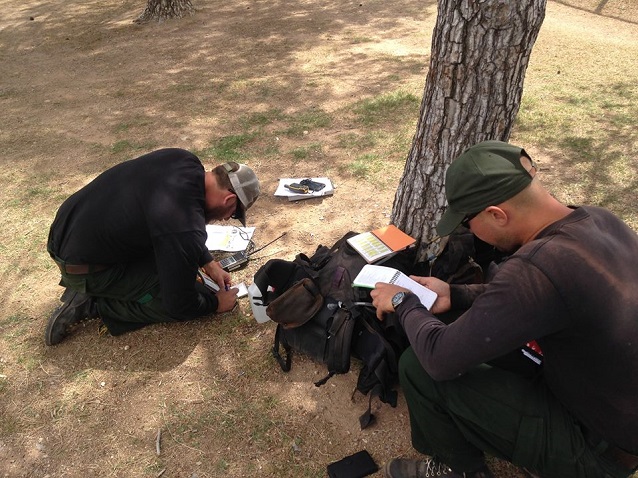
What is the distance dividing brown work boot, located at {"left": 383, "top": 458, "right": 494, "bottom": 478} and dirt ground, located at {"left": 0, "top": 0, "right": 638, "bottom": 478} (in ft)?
0.40

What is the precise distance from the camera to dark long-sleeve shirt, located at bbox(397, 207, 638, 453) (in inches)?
60.4

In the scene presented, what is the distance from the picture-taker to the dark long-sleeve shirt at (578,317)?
5.04ft

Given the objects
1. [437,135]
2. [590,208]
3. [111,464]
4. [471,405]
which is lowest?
[111,464]

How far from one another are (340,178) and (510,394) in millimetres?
3166

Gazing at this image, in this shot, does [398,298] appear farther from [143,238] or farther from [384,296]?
[143,238]

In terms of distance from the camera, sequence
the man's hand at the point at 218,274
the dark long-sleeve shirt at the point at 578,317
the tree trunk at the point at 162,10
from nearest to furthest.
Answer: the dark long-sleeve shirt at the point at 578,317 → the man's hand at the point at 218,274 → the tree trunk at the point at 162,10

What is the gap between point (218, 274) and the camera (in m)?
3.39

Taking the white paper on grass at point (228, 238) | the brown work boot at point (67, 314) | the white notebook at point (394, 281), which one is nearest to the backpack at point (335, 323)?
the white notebook at point (394, 281)

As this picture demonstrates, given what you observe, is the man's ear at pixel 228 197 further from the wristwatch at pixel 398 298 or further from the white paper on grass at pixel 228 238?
the wristwatch at pixel 398 298

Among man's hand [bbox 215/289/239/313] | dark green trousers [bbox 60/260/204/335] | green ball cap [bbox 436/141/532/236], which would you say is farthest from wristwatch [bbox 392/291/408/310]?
dark green trousers [bbox 60/260/204/335]

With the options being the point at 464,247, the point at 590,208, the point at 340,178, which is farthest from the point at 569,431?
the point at 340,178

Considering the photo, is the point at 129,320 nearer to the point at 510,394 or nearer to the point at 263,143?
the point at 510,394

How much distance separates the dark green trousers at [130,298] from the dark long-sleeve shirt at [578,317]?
2.19m

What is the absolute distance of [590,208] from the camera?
5.69ft
